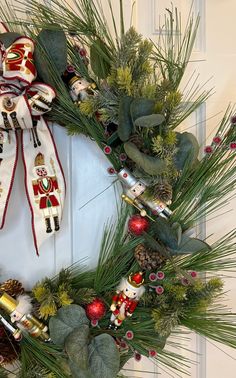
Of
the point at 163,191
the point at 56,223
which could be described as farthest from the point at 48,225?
the point at 163,191

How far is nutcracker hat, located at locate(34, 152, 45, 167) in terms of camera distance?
78cm

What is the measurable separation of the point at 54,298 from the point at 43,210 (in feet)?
0.52

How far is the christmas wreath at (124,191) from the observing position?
73 cm

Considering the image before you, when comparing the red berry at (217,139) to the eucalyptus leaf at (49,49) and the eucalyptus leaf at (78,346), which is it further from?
the eucalyptus leaf at (78,346)

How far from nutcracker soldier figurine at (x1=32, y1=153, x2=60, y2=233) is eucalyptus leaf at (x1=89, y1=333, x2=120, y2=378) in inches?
9.2

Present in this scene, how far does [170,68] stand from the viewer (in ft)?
2.52

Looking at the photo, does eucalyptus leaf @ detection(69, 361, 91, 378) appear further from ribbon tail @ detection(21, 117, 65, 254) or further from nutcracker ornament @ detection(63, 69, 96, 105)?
nutcracker ornament @ detection(63, 69, 96, 105)

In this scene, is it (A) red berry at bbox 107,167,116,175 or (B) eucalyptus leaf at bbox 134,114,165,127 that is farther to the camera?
(A) red berry at bbox 107,167,116,175

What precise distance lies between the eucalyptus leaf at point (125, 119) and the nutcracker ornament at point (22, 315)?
348 mm

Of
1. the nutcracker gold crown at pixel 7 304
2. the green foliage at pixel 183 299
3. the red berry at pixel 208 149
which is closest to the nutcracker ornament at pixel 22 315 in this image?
the nutcracker gold crown at pixel 7 304

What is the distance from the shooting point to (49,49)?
75 centimetres

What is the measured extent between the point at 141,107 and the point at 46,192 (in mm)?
232

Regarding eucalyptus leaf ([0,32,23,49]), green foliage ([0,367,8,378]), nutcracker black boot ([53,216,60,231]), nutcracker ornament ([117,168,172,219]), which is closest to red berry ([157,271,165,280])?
nutcracker ornament ([117,168,172,219])

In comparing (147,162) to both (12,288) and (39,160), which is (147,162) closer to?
(39,160)
